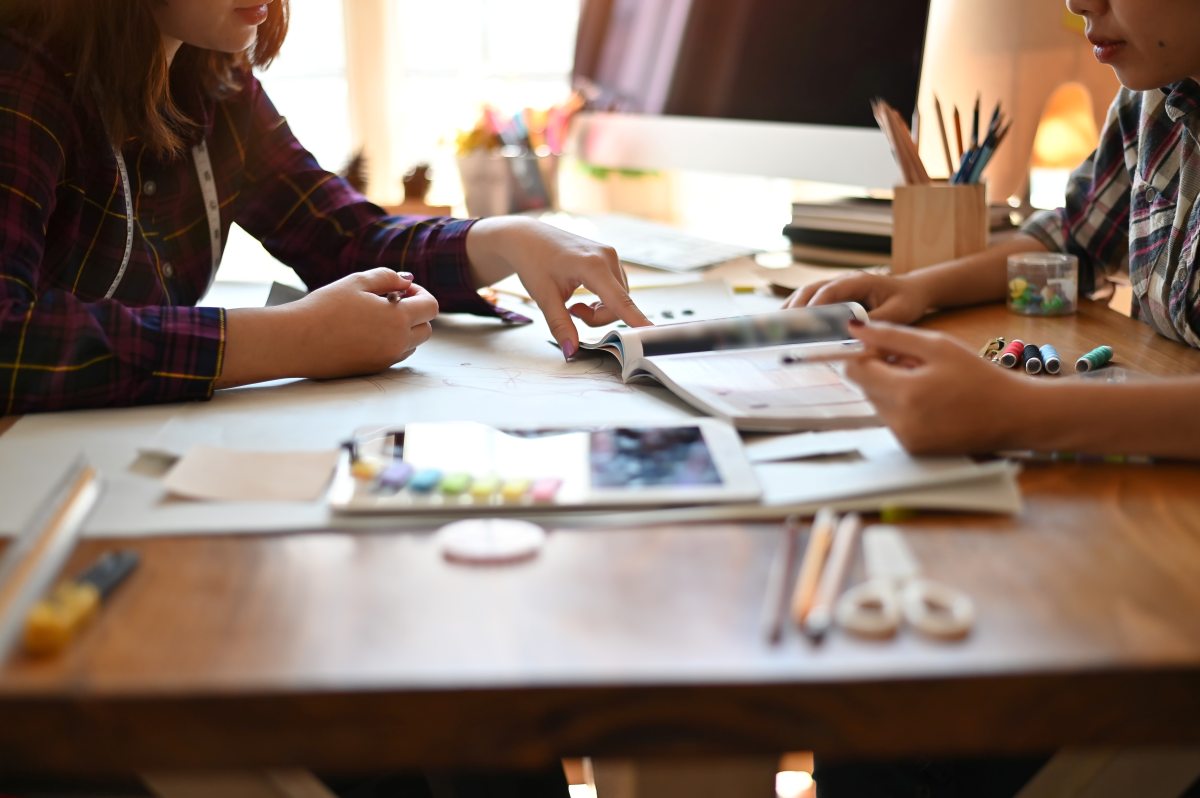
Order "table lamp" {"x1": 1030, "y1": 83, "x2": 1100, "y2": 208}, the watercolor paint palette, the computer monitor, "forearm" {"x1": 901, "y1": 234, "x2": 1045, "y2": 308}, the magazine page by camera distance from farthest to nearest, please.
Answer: "table lamp" {"x1": 1030, "y1": 83, "x2": 1100, "y2": 208} < the computer monitor < "forearm" {"x1": 901, "y1": 234, "x2": 1045, "y2": 308} < the magazine page < the watercolor paint palette

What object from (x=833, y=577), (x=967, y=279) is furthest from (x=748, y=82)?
(x=833, y=577)

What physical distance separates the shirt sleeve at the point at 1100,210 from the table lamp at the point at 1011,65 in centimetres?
23

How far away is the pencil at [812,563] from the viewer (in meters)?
0.43

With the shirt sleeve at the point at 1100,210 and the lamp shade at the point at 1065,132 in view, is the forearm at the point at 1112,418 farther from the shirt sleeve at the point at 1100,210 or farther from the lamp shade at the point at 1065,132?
the lamp shade at the point at 1065,132

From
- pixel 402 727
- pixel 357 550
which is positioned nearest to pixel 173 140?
pixel 357 550

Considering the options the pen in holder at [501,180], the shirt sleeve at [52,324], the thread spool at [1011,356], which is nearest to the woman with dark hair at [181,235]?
the shirt sleeve at [52,324]

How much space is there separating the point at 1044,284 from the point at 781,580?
2.11 ft

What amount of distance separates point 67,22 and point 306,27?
182 cm

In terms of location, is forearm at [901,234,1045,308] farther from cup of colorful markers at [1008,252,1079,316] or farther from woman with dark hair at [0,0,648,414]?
woman with dark hair at [0,0,648,414]

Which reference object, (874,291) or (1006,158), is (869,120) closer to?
(1006,158)

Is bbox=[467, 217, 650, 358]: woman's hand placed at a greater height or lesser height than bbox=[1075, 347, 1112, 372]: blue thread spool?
greater

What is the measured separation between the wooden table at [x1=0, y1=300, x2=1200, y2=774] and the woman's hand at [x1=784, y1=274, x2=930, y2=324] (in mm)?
499

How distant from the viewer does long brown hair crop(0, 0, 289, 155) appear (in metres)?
0.80

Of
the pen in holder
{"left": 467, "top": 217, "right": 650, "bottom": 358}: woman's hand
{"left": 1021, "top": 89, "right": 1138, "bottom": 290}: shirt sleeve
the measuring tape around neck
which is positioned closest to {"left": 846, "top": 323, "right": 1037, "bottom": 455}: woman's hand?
{"left": 467, "top": 217, "right": 650, "bottom": 358}: woman's hand
